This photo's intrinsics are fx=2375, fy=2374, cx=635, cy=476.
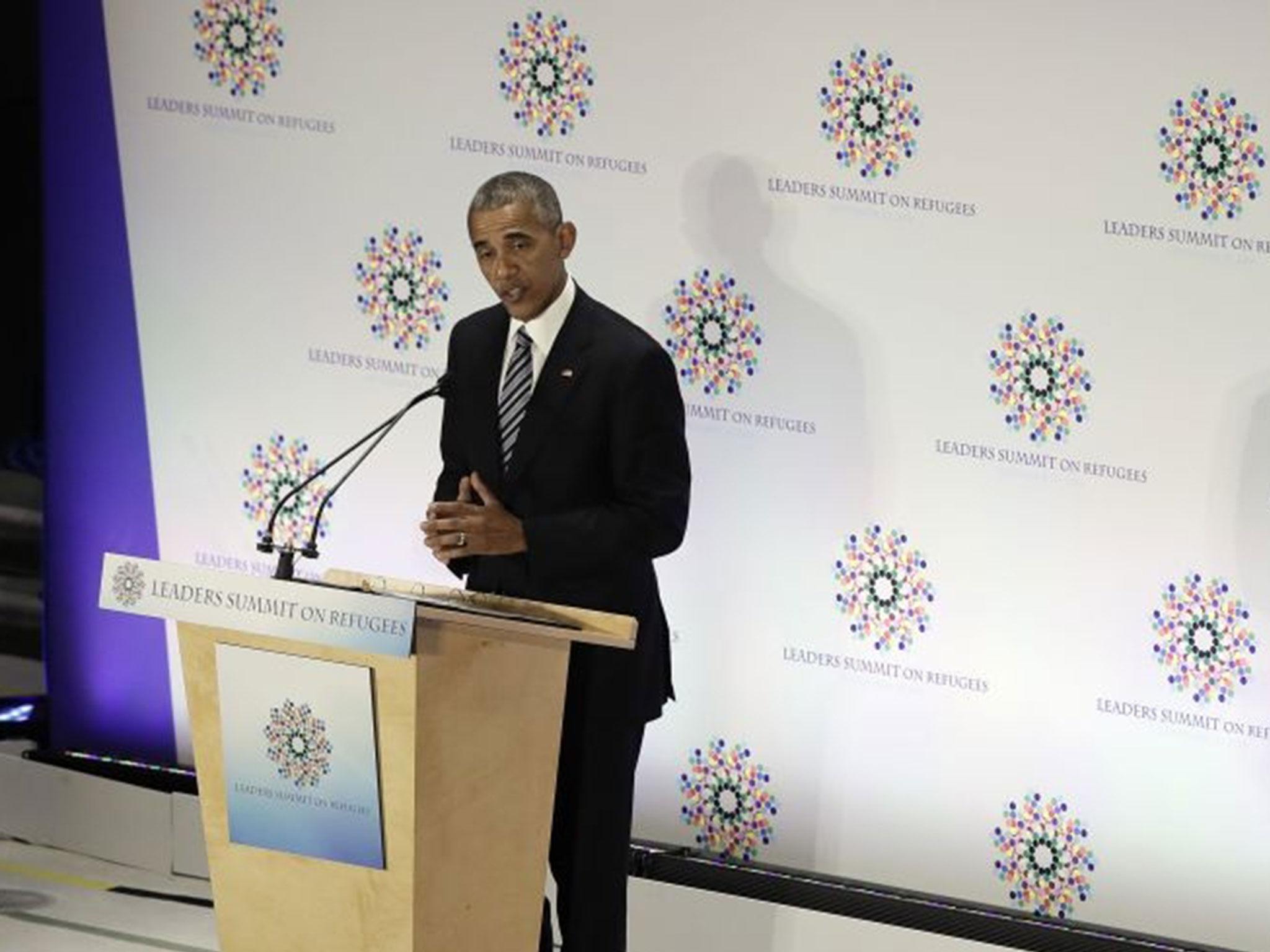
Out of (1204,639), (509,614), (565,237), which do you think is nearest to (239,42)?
(565,237)

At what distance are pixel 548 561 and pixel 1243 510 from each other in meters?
1.45

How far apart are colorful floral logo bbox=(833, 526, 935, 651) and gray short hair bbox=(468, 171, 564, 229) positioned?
122 cm

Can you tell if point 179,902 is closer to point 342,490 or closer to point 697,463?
point 342,490

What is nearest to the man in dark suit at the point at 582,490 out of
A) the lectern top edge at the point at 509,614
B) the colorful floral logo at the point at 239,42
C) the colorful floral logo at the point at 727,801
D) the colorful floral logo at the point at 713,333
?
the lectern top edge at the point at 509,614

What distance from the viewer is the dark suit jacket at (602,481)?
413 cm

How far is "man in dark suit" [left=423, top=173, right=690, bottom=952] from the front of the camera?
4121 millimetres

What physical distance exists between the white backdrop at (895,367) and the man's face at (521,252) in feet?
3.16

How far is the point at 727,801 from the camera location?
528cm

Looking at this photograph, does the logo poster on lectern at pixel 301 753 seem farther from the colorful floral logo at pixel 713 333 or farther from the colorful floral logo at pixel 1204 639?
the colorful floral logo at pixel 1204 639

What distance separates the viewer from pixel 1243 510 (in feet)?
15.2

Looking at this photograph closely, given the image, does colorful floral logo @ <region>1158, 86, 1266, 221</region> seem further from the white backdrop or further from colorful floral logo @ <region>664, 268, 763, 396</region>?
colorful floral logo @ <region>664, 268, 763, 396</region>

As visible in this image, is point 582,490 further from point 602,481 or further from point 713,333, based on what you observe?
point 713,333

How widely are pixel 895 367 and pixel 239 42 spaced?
182 cm

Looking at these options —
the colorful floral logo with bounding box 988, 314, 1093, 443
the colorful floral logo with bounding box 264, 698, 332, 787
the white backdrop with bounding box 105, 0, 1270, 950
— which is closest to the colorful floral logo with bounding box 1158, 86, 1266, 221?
the white backdrop with bounding box 105, 0, 1270, 950
